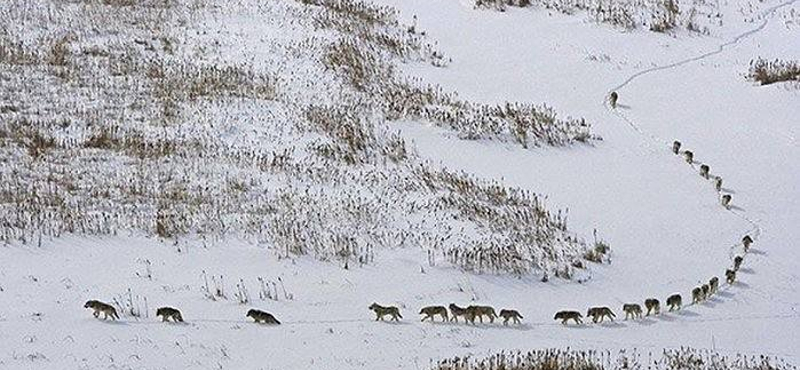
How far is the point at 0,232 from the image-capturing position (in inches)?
548

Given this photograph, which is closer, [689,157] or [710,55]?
[689,157]

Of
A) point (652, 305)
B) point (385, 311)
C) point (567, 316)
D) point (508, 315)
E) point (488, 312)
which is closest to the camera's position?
point (385, 311)

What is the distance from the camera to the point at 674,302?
14367 millimetres

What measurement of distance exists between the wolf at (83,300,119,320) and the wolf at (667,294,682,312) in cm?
787

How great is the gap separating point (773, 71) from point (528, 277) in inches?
610

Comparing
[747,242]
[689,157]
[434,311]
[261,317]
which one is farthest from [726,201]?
[261,317]

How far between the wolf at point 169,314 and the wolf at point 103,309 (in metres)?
0.54

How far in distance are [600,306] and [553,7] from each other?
773 inches

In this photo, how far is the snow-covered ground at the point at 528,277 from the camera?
11.9 metres

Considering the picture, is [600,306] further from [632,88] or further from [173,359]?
[632,88]

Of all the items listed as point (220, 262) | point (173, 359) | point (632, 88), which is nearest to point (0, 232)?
point (220, 262)

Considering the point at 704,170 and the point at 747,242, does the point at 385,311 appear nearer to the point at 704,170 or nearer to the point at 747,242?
the point at 747,242

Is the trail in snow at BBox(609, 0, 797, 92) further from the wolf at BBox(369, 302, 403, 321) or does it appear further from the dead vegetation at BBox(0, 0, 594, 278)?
the wolf at BBox(369, 302, 403, 321)

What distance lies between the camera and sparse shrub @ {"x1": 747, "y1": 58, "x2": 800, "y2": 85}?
26625 millimetres
